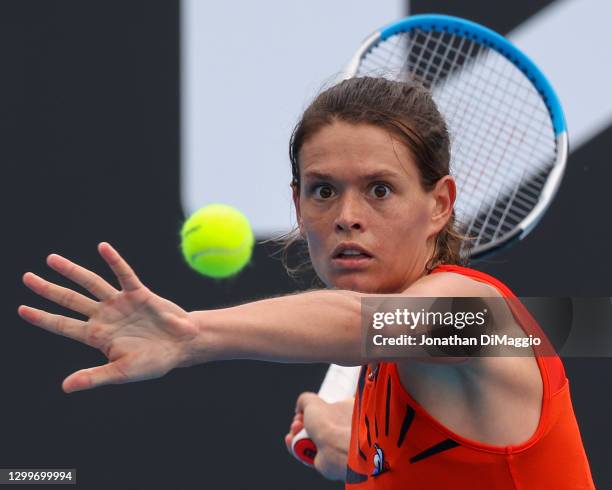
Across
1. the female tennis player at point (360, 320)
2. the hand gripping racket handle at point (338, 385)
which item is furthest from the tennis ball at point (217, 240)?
the female tennis player at point (360, 320)

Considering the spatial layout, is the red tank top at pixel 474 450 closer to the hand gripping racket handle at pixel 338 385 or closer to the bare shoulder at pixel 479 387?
the bare shoulder at pixel 479 387

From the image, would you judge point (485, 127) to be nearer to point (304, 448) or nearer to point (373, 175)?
point (304, 448)

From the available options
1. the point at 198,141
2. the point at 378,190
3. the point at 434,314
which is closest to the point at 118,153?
the point at 198,141

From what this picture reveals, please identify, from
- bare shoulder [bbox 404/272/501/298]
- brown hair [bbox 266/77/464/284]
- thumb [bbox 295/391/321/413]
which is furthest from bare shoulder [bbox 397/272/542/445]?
thumb [bbox 295/391/321/413]

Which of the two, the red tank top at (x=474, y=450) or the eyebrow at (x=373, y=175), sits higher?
the eyebrow at (x=373, y=175)

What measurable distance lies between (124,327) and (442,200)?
63 centimetres

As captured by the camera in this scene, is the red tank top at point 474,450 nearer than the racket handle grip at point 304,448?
Yes

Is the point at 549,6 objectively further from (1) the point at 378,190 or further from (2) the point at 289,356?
(2) the point at 289,356

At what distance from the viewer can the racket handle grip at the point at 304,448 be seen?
206 cm

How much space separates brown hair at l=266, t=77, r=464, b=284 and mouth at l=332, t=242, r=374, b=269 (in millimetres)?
132

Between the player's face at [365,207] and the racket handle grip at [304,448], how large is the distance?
0.62m

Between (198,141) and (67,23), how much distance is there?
22.6 inches

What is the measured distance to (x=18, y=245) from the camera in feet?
11.1

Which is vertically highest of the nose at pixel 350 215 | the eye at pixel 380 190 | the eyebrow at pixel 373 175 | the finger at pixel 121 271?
the eyebrow at pixel 373 175
